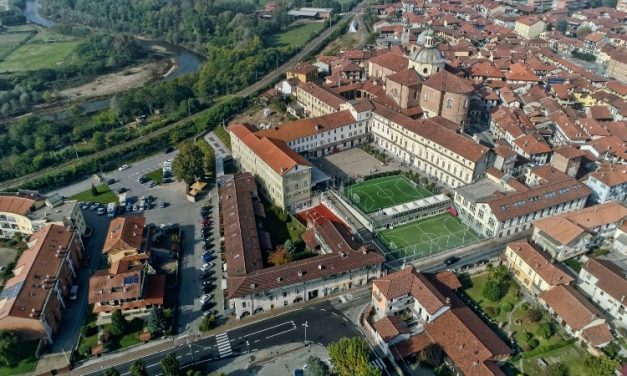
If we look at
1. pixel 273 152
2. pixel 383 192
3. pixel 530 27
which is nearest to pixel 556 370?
pixel 383 192

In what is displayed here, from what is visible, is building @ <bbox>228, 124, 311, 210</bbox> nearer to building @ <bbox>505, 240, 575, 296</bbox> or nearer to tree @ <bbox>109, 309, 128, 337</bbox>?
tree @ <bbox>109, 309, 128, 337</bbox>

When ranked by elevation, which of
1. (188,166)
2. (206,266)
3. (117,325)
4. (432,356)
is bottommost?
(206,266)

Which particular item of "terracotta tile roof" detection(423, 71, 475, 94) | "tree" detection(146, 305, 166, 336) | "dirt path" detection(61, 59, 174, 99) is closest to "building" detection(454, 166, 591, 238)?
"terracotta tile roof" detection(423, 71, 475, 94)

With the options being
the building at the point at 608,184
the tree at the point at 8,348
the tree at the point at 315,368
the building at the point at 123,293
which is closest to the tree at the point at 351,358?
the tree at the point at 315,368

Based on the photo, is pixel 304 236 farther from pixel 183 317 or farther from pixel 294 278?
pixel 183 317

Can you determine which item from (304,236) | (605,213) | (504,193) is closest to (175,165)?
(304,236)

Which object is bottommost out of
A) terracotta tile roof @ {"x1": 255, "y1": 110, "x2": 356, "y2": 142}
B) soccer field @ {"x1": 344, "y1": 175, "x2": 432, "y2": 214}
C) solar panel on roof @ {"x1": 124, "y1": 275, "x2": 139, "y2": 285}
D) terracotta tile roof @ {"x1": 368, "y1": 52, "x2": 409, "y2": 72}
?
soccer field @ {"x1": 344, "y1": 175, "x2": 432, "y2": 214}

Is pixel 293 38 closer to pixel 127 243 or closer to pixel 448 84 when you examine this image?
pixel 448 84
